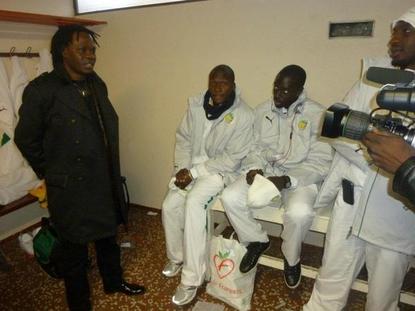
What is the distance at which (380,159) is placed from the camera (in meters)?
0.83

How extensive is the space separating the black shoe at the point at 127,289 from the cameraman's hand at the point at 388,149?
153 centimetres

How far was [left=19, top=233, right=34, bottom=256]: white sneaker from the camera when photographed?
221 cm

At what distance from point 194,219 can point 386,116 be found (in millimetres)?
1127

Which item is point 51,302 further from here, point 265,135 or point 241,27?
point 241,27

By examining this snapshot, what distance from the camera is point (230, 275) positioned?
1.64 m

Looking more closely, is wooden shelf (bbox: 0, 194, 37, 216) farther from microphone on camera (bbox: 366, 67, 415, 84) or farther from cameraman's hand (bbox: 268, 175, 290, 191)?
microphone on camera (bbox: 366, 67, 415, 84)

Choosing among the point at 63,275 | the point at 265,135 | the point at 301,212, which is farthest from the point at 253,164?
the point at 63,275

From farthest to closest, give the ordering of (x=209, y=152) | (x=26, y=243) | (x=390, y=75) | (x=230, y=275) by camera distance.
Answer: (x=26, y=243), (x=209, y=152), (x=230, y=275), (x=390, y=75)

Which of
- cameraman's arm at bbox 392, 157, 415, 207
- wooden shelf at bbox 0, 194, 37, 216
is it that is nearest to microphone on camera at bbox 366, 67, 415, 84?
cameraman's arm at bbox 392, 157, 415, 207

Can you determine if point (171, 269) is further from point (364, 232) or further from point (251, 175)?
point (364, 232)

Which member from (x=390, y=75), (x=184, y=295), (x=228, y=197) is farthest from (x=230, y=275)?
(x=390, y=75)

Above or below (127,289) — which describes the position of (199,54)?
above

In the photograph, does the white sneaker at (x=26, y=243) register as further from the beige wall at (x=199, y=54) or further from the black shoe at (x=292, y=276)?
the black shoe at (x=292, y=276)

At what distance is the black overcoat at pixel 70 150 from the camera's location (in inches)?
53.6
